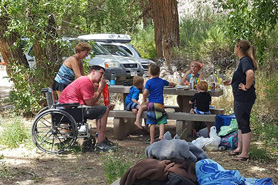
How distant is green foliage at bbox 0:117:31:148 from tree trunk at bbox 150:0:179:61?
763cm

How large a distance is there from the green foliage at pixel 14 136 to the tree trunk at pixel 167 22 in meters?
7.63

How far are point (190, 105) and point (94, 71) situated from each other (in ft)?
7.75

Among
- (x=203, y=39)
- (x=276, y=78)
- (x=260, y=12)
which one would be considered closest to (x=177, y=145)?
(x=260, y=12)

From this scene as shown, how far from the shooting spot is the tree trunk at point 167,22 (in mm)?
14664

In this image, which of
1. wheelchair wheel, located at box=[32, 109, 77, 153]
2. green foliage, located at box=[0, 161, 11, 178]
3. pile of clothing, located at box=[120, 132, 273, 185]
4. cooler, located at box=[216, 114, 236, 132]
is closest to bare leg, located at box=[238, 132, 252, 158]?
cooler, located at box=[216, 114, 236, 132]

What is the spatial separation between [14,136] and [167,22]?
8.37 m

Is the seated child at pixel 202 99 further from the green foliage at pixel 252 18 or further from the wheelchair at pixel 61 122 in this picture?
the wheelchair at pixel 61 122

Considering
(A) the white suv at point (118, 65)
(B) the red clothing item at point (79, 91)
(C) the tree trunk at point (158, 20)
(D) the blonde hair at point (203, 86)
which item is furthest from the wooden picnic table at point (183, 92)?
(C) the tree trunk at point (158, 20)

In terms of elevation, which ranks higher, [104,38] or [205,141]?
[104,38]

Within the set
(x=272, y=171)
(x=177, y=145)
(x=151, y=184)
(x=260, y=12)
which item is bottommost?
(x=272, y=171)

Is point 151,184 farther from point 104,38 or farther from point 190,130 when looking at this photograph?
point 104,38

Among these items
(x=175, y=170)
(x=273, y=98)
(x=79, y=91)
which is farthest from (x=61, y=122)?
(x=273, y=98)

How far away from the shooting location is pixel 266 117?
29.7ft

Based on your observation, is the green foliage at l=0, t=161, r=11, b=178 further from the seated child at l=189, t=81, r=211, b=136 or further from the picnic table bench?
the seated child at l=189, t=81, r=211, b=136
